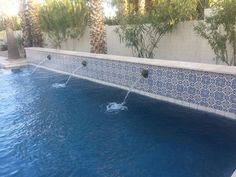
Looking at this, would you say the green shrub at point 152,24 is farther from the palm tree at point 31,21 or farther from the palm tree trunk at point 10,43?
the palm tree trunk at point 10,43

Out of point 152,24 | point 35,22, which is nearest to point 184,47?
point 152,24

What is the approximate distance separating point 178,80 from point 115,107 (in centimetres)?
187

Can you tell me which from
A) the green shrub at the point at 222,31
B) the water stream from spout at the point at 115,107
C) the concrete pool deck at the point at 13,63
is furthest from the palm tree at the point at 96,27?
the concrete pool deck at the point at 13,63

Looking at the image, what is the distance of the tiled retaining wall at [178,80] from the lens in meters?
6.82

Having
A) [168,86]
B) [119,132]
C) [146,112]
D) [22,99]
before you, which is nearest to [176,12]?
[168,86]

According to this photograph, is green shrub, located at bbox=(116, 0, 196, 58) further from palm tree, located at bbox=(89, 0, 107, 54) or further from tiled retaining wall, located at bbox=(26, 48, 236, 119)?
tiled retaining wall, located at bbox=(26, 48, 236, 119)

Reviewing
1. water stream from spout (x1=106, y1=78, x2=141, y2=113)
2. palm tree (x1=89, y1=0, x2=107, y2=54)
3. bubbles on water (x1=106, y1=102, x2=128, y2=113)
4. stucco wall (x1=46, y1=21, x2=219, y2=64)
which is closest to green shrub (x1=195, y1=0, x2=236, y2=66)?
Result: stucco wall (x1=46, y1=21, x2=219, y2=64)

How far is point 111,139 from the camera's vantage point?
6.42 metres

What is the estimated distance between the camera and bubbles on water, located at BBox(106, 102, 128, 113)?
8.12 meters

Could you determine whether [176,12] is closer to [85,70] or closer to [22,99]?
[85,70]

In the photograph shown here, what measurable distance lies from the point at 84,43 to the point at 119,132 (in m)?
10.2

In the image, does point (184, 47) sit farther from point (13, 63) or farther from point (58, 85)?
point (13, 63)

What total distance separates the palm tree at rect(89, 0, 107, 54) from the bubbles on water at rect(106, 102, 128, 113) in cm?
540

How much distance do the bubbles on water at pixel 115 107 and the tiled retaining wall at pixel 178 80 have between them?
100 cm
